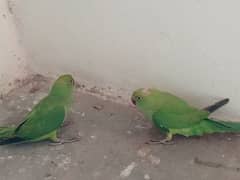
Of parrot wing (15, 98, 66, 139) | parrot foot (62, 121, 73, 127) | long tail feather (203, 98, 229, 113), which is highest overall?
long tail feather (203, 98, 229, 113)

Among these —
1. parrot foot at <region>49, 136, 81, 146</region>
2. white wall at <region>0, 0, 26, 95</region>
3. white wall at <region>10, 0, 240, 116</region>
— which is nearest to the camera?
white wall at <region>10, 0, 240, 116</region>

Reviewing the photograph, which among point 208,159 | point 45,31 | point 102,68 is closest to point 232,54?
point 208,159

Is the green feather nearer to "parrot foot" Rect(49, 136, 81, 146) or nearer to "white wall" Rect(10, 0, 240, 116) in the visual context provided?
"white wall" Rect(10, 0, 240, 116)

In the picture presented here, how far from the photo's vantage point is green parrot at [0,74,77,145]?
1.62 meters

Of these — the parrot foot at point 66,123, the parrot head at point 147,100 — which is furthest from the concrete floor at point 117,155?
the parrot head at point 147,100

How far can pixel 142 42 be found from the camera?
1.70m

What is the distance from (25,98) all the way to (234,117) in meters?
0.64

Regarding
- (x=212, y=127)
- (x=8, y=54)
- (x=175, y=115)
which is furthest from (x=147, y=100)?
(x=8, y=54)

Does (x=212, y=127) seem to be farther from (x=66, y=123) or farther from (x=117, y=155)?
(x=66, y=123)

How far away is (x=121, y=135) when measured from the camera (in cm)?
171

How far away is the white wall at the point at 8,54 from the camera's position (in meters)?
1.88

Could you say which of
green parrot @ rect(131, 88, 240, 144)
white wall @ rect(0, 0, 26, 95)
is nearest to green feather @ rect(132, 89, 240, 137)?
green parrot @ rect(131, 88, 240, 144)

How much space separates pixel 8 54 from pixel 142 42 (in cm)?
46

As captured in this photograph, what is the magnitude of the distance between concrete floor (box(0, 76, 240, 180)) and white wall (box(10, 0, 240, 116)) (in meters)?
0.12
